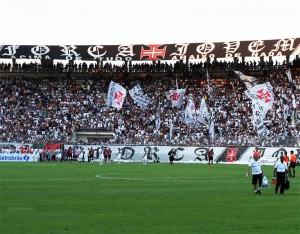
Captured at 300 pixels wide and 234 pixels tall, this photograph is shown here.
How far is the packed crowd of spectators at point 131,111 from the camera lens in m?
71.4

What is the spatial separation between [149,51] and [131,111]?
30.5ft

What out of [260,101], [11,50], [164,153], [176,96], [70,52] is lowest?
[164,153]

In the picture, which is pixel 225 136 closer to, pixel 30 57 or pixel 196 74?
pixel 196 74

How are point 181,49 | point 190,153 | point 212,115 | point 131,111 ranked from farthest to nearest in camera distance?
point 181,49
point 131,111
point 212,115
point 190,153

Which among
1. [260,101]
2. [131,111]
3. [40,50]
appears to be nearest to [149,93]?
[131,111]

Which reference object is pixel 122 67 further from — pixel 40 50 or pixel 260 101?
pixel 260 101

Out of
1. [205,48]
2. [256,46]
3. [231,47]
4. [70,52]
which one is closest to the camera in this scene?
[256,46]

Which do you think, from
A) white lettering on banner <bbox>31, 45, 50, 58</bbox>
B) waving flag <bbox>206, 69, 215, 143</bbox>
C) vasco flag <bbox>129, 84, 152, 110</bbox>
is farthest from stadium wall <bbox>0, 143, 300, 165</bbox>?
white lettering on banner <bbox>31, 45, 50, 58</bbox>

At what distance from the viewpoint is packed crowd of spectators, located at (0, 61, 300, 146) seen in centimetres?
7144

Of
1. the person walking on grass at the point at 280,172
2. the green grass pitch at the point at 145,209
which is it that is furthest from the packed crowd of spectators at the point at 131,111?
the green grass pitch at the point at 145,209

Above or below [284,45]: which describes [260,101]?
below

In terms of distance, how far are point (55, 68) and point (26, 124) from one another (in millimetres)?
13190

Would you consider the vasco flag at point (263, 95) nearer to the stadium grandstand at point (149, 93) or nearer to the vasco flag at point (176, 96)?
the stadium grandstand at point (149, 93)

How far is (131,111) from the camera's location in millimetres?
79938
